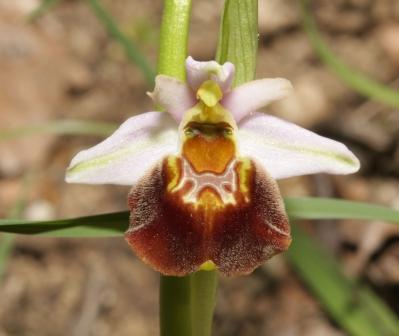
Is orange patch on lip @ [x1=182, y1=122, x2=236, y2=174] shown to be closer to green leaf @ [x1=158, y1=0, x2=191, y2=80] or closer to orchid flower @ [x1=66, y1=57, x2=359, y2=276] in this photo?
orchid flower @ [x1=66, y1=57, x2=359, y2=276]

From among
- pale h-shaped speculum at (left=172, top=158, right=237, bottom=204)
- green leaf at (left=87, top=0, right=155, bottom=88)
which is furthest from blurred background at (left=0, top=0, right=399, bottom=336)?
pale h-shaped speculum at (left=172, top=158, right=237, bottom=204)

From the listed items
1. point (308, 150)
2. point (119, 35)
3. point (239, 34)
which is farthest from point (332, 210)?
point (119, 35)

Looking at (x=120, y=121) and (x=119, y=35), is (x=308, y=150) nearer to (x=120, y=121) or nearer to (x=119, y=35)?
(x=119, y=35)

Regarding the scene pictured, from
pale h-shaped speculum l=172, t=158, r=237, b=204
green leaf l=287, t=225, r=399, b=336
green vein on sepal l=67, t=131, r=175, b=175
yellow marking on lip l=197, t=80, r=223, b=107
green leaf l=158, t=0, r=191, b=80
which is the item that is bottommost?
green leaf l=287, t=225, r=399, b=336

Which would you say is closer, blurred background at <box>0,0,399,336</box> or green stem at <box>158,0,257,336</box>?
green stem at <box>158,0,257,336</box>

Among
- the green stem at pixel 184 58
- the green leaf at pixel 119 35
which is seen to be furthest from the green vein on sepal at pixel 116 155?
the green leaf at pixel 119 35

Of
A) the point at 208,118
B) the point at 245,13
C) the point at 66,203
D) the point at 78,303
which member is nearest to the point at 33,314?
the point at 78,303
